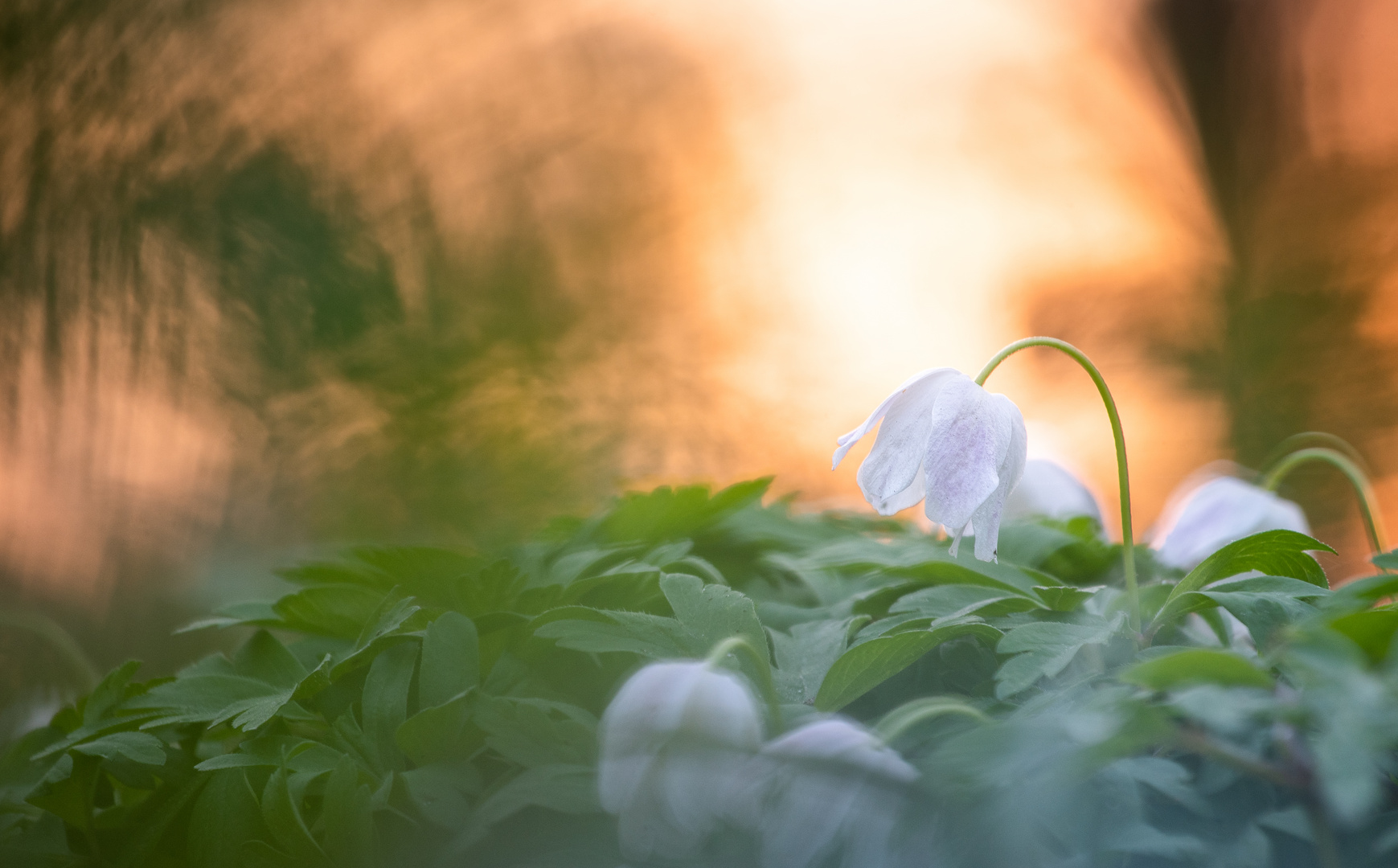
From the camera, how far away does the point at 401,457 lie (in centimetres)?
77

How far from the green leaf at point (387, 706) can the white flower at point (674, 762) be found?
0.42 ft

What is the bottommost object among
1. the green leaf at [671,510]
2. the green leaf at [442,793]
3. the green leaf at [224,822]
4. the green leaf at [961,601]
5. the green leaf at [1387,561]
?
the green leaf at [224,822]

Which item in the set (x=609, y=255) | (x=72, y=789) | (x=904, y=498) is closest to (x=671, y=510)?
(x=904, y=498)

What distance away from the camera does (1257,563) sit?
1.71 feet

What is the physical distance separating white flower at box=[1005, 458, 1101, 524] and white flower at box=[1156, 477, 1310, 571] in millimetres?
99

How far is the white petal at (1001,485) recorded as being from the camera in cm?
51

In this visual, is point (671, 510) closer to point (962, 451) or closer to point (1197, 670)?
point (962, 451)

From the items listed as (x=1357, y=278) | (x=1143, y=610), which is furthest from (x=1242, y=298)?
(x=1143, y=610)

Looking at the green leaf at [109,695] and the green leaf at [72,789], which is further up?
the green leaf at [109,695]

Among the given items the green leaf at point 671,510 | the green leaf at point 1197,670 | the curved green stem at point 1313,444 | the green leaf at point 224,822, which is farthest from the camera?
the curved green stem at point 1313,444

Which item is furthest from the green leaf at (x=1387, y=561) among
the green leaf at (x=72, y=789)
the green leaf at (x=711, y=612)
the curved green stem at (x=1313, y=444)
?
the green leaf at (x=72, y=789)

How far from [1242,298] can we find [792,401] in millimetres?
2007

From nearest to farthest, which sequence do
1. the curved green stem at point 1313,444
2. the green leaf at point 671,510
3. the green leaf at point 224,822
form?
the green leaf at point 224,822 < the green leaf at point 671,510 < the curved green stem at point 1313,444

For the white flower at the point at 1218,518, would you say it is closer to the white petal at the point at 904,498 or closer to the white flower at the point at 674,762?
the white petal at the point at 904,498
